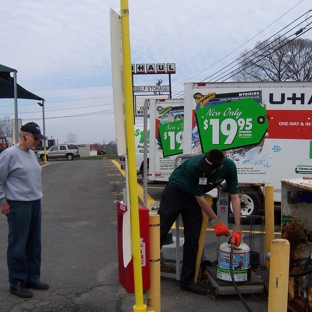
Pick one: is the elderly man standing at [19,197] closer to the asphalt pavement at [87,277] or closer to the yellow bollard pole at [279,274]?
the asphalt pavement at [87,277]

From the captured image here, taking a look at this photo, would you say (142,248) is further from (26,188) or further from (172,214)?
(26,188)

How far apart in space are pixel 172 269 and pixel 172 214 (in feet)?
3.29

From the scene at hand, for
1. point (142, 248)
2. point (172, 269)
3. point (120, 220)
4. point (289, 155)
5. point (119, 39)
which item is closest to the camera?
point (119, 39)

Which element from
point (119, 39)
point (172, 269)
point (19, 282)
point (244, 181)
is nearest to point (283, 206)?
point (172, 269)

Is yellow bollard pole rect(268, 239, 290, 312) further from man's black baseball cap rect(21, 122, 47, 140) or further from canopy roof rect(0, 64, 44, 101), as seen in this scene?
canopy roof rect(0, 64, 44, 101)

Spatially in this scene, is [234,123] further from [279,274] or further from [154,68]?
[154,68]

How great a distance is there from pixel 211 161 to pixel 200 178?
10.7 inches

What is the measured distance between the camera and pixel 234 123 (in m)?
7.82

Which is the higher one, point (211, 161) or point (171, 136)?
point (171, 136)

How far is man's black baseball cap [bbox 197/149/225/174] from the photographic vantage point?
152 inches

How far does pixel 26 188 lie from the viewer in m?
4.23

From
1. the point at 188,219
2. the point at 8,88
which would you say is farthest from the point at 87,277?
the point at 8,88

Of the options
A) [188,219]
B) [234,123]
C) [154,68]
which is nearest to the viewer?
[188,219]

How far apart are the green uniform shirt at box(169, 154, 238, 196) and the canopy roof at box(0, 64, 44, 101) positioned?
17.4 metres
